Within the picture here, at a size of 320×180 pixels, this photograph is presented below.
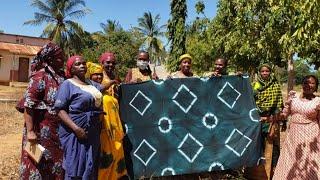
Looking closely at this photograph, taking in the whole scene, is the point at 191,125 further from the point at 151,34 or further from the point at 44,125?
the point at 151,34

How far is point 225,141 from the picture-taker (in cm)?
567

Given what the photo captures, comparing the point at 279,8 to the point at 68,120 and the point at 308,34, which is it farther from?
the point at 68,120

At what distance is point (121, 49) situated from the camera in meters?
A: 38.9

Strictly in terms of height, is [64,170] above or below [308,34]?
below

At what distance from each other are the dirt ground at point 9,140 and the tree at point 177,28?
10469mm

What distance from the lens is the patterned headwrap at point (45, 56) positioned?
3.97 metres

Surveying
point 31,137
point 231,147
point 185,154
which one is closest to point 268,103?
point 231,147

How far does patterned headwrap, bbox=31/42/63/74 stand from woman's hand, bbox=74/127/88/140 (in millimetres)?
602

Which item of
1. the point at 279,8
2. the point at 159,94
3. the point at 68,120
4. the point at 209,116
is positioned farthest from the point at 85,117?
the point at 279,8

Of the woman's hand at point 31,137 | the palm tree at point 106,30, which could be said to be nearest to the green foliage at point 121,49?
the palm tree at point 106,30

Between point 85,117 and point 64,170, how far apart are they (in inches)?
19.2

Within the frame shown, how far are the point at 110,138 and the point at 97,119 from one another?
592 millimetres

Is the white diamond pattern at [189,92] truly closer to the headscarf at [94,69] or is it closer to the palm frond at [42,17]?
the headscarf at [94,69]

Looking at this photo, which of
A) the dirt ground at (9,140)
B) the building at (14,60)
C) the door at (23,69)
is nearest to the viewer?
the dirt ground at (9,140)
